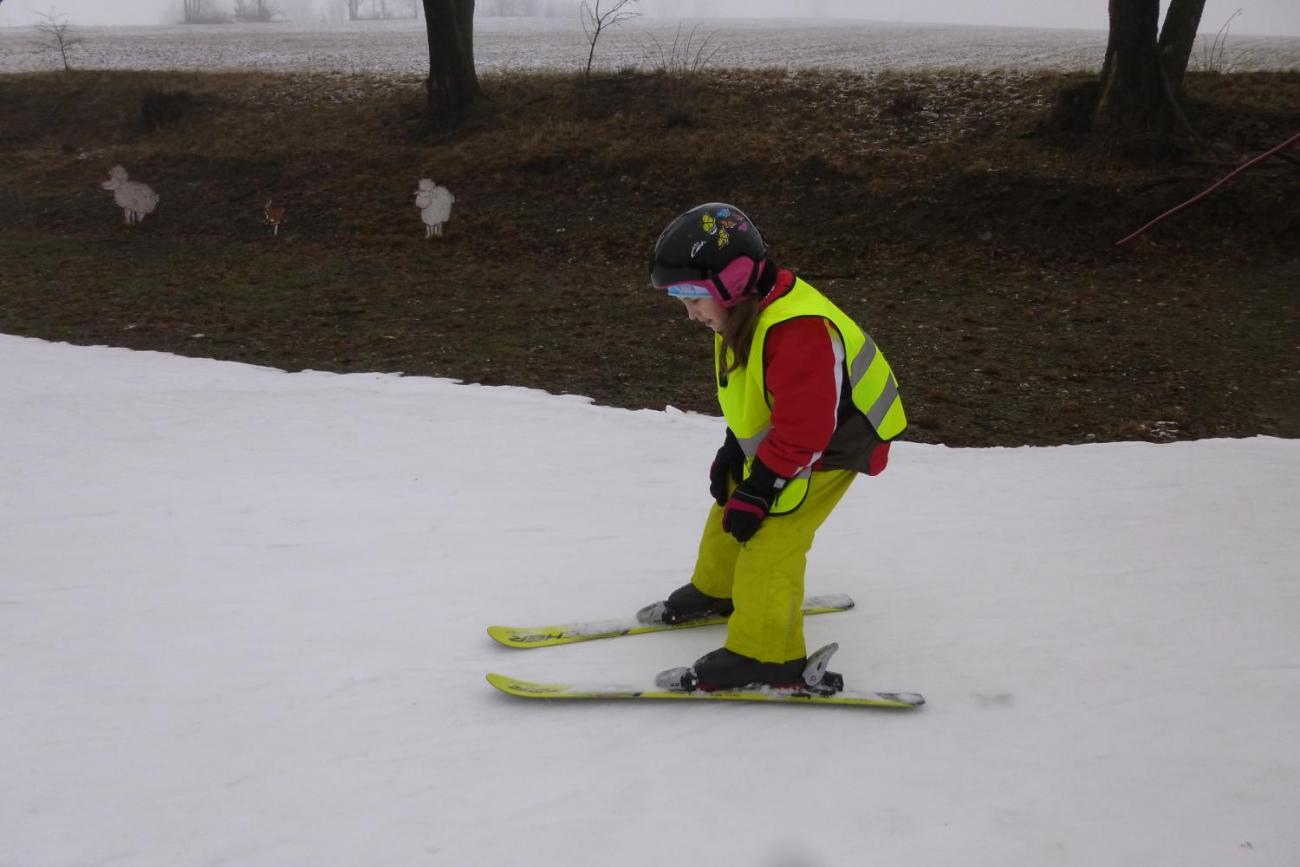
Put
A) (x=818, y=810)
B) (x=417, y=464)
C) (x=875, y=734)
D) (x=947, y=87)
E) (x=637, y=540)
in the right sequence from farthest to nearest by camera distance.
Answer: (x=947, y=87)
(x=417, y=464)
(x=637, y=540)
(x=875, y=734)
(x=818, y=810)

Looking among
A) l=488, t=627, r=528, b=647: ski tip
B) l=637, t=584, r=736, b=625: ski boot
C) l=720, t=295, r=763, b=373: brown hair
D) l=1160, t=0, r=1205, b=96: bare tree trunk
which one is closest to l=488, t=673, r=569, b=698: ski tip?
l=488, t=627, r=528, b=647: ski tip

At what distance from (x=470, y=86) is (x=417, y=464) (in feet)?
40.9

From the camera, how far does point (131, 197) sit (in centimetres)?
1348

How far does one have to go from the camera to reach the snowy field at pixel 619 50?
20000 mm

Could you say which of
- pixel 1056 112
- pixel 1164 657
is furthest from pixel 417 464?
pixel 1056 112

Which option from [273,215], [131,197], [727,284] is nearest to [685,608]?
[727,284]

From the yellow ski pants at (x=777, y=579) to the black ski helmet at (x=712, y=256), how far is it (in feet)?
2.32

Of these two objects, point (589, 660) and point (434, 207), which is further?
point (434, 207)

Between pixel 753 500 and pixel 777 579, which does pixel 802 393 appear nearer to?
pixel 753 500

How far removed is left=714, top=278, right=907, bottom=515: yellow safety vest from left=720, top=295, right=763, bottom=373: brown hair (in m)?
0.02

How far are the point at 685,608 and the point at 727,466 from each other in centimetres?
62

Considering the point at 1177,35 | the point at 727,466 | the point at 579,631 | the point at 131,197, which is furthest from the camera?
the point at 131,197

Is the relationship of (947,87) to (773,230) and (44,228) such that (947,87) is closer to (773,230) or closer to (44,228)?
(773,230)

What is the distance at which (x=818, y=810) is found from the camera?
2.61m
